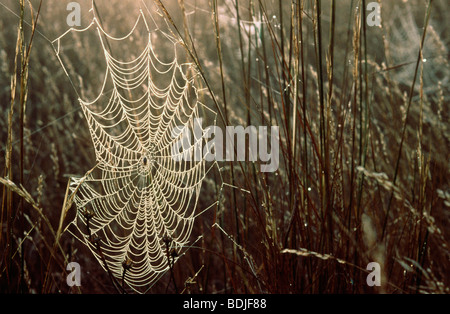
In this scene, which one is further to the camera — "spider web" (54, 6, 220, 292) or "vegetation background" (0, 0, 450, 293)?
"spider web" (54, 6, 220, 292)

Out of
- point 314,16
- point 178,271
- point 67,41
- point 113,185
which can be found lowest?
point 178,271

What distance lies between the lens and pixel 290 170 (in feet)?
3.98

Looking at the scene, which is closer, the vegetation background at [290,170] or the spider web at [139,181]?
the vegetation background at [290,170]

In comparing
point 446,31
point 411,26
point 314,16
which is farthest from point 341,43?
point 314,16

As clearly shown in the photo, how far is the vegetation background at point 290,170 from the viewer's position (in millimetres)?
1160

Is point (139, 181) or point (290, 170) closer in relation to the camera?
point (290, 170)

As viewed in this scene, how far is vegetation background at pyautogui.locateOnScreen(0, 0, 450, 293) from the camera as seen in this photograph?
116 cm

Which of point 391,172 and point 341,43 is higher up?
point 341,43

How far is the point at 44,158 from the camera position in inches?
104

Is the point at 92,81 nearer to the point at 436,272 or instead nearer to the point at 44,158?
the point at 44,158
